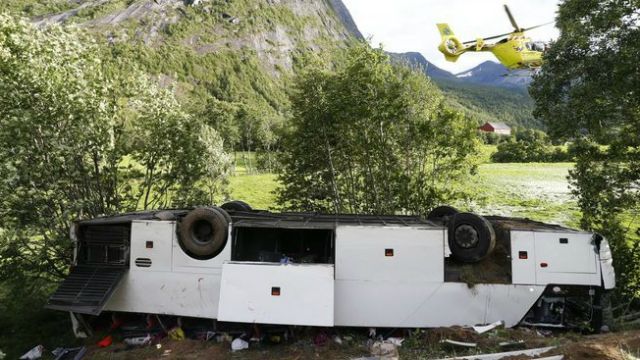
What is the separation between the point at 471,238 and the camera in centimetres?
803

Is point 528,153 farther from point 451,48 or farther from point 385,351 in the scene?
point 385,351

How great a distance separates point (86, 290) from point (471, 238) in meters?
7.33

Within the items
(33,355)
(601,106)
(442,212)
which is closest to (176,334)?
(33,355)

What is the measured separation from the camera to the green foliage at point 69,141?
9.71 metres

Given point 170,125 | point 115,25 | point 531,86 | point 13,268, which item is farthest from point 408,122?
point 115,25

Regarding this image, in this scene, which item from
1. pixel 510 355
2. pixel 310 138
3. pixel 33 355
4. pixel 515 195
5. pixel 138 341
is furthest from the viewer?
pixel 515 195

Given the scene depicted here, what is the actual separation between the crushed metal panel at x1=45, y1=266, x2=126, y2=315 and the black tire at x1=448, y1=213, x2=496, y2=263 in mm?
6421

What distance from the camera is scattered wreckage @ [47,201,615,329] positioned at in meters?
7.63

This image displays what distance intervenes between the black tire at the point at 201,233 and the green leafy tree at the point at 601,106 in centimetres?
850

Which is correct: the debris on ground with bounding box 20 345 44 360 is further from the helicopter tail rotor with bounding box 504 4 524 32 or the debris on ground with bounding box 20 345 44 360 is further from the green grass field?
the helicopter tail rotor with bounding box 504 4 524 32

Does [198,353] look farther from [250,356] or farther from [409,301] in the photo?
[409,301]

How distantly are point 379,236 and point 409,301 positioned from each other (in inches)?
51.6

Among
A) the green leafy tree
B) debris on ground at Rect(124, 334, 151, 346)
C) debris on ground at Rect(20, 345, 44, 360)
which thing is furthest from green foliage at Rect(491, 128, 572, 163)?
debris on ground at Rect(20, 345, 44, 360)

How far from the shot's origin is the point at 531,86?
11.2 meters
